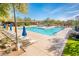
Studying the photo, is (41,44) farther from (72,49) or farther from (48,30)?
(72,49)

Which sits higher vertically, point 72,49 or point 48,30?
point 48,30

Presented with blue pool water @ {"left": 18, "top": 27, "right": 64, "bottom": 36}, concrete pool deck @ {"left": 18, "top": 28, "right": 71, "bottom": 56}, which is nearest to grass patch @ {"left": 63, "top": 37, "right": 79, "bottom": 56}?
concrete pool deck @ {"left": 18, "top": 28, "right": 71, "bottom": 56}

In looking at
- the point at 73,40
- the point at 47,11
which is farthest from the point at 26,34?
the point at 73,40

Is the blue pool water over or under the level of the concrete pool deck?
over

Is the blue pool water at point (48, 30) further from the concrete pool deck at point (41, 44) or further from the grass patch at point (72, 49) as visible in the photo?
the grass patch at point (72, 49)

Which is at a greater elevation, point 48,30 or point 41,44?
point 48,30

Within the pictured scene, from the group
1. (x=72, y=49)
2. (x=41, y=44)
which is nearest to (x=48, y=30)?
(x=41, y=44)

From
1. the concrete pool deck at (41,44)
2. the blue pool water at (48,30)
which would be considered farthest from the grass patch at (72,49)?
the blue pool water at (48,30)

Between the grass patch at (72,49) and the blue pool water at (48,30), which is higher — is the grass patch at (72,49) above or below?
below

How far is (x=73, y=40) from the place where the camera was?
7.02 feet

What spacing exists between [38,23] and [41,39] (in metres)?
0.15

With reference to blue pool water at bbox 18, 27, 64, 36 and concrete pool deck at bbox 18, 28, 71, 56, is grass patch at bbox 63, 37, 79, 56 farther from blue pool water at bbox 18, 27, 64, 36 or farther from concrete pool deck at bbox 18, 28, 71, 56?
blue pool water at bbox 18, 27, 64, 36

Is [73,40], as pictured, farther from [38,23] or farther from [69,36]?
[38,23]

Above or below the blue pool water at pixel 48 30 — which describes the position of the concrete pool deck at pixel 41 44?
below
